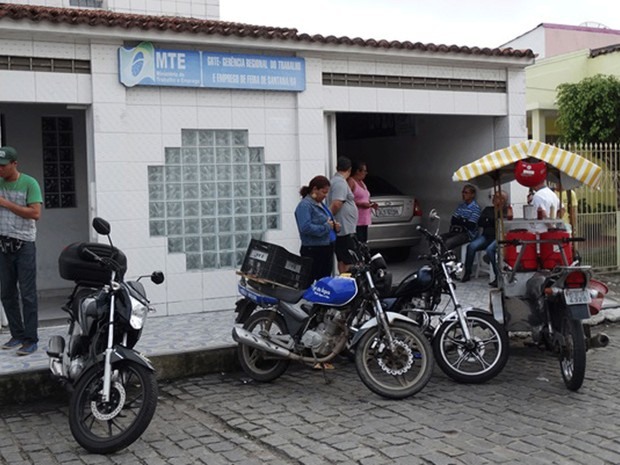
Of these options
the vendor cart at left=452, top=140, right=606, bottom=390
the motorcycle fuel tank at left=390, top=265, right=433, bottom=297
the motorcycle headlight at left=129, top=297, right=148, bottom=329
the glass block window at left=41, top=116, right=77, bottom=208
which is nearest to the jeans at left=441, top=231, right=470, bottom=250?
the vendor cart at left=452, top=140, right=606, bottom=390

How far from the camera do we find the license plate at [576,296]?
246 inches

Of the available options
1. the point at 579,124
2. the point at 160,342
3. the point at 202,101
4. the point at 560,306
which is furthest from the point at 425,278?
the point at 579,124

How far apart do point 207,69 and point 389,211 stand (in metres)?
4.45

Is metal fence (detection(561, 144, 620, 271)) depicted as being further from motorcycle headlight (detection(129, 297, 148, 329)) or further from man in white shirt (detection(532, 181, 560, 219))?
motorcycle headlight (detection(129, 297, 148, 329))

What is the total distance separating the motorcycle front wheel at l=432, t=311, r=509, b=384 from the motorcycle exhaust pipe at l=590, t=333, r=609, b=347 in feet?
4.24

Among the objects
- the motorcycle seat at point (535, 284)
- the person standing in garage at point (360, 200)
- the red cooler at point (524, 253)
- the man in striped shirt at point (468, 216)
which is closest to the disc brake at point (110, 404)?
the motorcycle seat at point (535, 284)

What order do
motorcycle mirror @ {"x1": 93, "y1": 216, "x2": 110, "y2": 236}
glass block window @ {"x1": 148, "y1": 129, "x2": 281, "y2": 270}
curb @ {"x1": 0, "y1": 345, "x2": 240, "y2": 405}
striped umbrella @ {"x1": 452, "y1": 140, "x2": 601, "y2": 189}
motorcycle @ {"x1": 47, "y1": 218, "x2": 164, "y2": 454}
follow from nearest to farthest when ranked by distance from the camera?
motorcycle @ {"x1": 47, "y1": 218, "x2": 164, "y2": 454} → motorcycle mirror @ {"x1": 93, "y1": 216, "x2": 110, "y2": 236} → curb @ {"x1": 0, "y1": 345, "x2": 240, "y2": 405} → striped umbrella @ {"x1": 452, "y1": 140, "x2": 601, "y2": 189} → glass block window @ {"x1": 148, "y1": 129, "x2": 281, "y2": 270}

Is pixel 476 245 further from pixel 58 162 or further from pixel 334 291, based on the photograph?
pixel 58 162

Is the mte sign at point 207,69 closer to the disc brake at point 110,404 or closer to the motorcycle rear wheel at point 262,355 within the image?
the motorcycle rear wheel at point 262,355

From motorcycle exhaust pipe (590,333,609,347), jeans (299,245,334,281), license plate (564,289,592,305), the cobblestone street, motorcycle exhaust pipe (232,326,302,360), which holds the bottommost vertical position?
the cobblestone street

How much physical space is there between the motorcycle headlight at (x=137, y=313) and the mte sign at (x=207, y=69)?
412 centimetres

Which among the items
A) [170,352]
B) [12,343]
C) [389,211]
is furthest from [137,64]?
[389,211]

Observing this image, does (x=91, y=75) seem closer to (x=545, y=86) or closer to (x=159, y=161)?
(x=159, y=161)

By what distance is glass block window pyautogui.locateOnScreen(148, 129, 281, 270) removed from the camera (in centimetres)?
938
